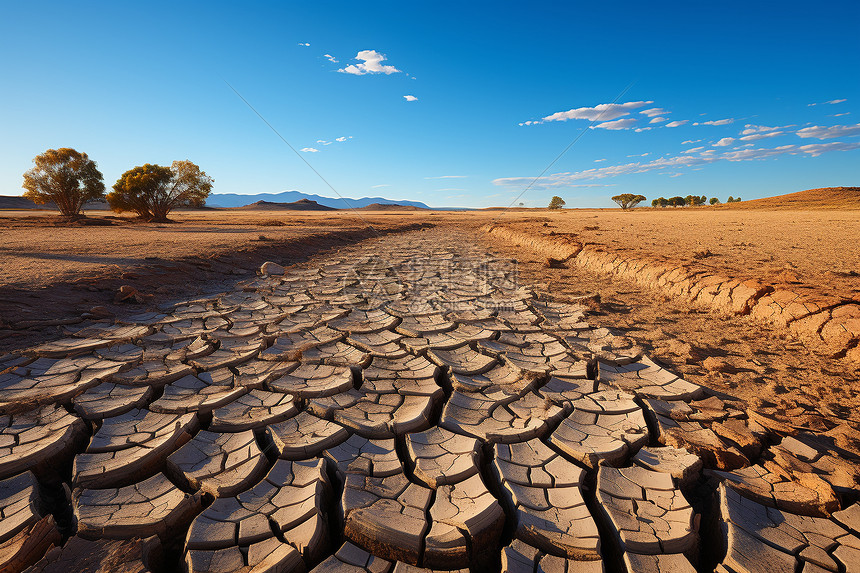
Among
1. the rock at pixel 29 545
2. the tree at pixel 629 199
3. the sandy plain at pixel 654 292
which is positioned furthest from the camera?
the tree at pixel 629 199

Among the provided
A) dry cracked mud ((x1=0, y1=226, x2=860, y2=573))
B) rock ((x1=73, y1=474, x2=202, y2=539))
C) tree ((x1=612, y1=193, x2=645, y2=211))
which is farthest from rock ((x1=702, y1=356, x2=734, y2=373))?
tree ((x1=612, y1=193, x2=645, y2=211))

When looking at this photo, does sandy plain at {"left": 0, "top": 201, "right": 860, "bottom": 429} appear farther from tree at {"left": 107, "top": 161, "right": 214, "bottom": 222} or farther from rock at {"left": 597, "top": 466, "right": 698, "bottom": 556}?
tree at {"left": 107, "top": 161, "right": 214, "bottom": 222}

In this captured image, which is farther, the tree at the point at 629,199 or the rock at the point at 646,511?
the tree at the point at 629,199

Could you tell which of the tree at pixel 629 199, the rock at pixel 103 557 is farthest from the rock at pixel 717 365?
the tree at pixel 629 199

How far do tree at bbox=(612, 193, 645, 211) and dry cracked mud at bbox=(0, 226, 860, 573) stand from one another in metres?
55.0

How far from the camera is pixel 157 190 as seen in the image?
18.2 meters

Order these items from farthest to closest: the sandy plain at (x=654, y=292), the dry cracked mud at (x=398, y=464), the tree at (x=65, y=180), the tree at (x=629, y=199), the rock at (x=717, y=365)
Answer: the tree at (x=629, y=199) → the tree at (x=65, y=180) → the rock at (x=717, y=365) → the sandy plain at (x=654, y=292) → the dry cracked mud at (x=398, y=464)

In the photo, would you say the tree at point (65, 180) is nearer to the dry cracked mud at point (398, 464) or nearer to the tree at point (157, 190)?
the tree at point (157, 190)

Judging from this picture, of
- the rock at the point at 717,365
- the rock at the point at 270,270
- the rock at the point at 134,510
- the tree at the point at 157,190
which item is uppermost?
the tree at the point at 157,190

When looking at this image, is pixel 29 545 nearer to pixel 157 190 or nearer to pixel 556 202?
pixel 157 190

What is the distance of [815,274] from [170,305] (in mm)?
7638

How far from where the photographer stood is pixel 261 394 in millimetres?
2395

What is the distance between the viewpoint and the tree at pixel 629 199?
1988 inches

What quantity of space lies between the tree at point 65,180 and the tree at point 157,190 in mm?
1196
